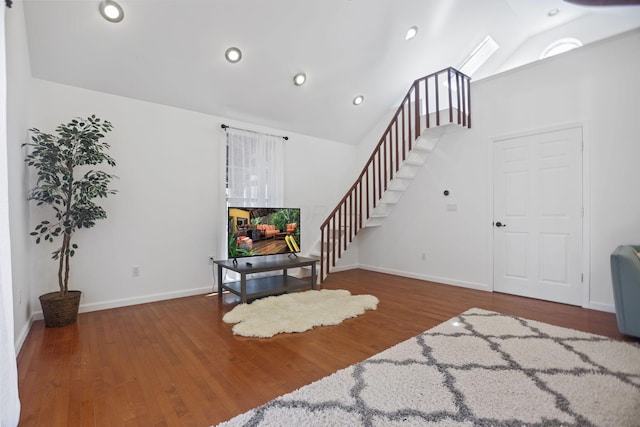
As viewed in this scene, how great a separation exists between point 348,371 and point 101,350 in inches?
77.0

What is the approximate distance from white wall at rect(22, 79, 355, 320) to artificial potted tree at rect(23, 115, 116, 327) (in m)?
0.26

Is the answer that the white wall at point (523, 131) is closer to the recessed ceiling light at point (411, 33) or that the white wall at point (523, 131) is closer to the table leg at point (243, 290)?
the recessed ceiling light at point (411, 33)

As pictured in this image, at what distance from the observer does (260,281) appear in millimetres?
4266

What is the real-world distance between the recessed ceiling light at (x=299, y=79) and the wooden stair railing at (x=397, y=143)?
1443mm

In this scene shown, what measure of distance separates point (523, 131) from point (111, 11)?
471 centimetres

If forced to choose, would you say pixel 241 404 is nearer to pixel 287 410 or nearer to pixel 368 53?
pixel 287 410

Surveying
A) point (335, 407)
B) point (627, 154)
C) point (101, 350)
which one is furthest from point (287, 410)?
point (627, 154)

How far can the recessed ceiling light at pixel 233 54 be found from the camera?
3527mm

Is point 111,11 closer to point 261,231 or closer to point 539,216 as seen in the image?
point 261,231

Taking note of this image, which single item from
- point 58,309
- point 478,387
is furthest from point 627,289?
point 58,309

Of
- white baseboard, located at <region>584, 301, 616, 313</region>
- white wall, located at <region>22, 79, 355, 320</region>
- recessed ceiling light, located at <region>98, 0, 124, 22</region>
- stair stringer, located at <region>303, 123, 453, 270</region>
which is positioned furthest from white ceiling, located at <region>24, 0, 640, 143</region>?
white baseboard, located at <region>584, 301, 616, 313</region>

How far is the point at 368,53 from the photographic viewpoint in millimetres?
4289

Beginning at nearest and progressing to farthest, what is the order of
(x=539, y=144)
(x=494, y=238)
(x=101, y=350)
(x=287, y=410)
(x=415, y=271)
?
1. (x=287, y=410)
2. (x=101, y=350)
3. (x=539, y=144)
4. (x=494, y=238)
5. (x=415, y=271)

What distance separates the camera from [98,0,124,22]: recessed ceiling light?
2742 millimetres
